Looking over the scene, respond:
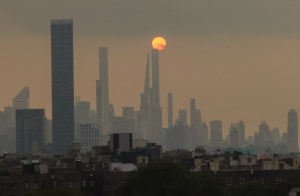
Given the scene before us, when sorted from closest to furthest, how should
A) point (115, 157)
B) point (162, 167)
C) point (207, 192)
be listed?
1. point (207, 192)
2. point (162, 167)
3. point (115, 157)

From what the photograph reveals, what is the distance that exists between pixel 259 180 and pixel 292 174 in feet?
8.71

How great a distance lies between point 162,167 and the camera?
11894 centimetres

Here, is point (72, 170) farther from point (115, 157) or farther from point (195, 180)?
point (115, 157)

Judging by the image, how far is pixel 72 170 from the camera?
143250 millimetres

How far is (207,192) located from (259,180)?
32603 millimetres

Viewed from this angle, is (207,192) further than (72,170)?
No

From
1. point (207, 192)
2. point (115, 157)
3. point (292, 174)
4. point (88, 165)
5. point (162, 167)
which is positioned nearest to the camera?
point (207, 192)

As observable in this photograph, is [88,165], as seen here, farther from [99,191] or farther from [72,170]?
[99,191]

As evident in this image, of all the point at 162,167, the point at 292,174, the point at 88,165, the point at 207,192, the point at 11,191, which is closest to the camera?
the point at 207,192

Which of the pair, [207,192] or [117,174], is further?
[117,174]

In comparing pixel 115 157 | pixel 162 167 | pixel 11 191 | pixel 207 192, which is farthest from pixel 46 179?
pixel 115 157

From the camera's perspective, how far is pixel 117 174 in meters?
134

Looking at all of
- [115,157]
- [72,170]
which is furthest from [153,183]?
[115,157]

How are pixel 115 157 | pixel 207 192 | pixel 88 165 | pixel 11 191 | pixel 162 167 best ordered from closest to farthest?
pixel 207 192
pixel 162 167
pixel 11 191
pixel 88 165
pixel 115 157
